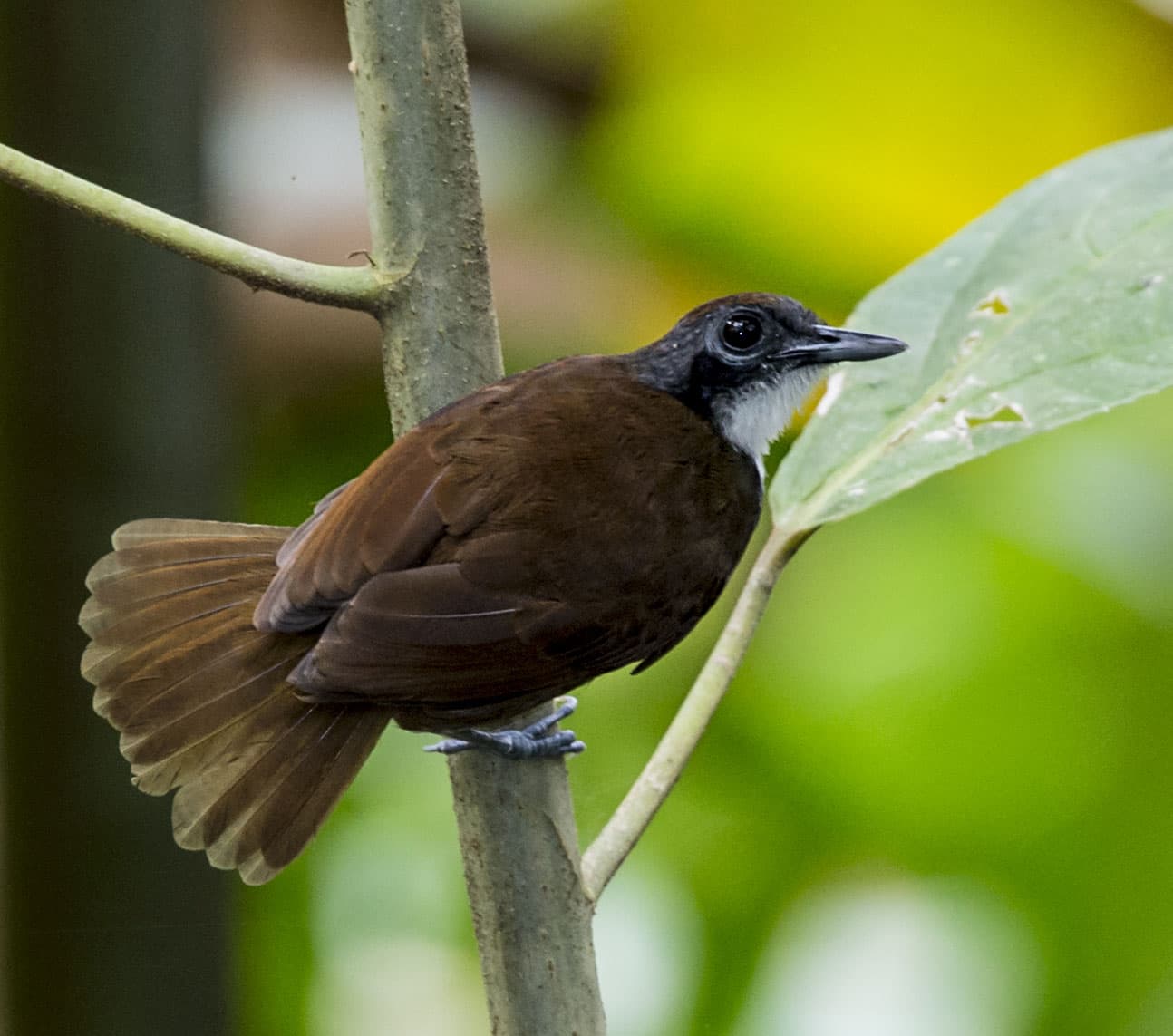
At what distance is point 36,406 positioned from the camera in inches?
47.4

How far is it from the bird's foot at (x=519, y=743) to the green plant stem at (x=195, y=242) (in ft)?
0.91

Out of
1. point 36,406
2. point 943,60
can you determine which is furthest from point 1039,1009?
point 943,60

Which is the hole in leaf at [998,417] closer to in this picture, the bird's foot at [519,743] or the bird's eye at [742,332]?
the bird's eye at [742,332]

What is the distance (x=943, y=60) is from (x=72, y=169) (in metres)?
1.79

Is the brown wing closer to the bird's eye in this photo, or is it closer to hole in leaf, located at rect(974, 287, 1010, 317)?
the bird's eye

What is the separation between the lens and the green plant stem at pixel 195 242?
747mm

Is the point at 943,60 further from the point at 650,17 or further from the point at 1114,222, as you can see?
the point at 1114,222

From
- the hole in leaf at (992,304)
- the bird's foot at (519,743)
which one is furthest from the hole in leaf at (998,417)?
the bird's foot at (519,743)

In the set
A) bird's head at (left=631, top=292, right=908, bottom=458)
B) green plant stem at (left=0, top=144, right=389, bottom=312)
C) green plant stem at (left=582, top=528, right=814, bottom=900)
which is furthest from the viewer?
bird's head at (left=631, top=292, right=908, bottom=458)

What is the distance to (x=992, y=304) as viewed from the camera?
3.93 feet

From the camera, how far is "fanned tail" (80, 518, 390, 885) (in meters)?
0.97

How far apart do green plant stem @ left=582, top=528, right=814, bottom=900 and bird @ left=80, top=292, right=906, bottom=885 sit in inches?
2.2

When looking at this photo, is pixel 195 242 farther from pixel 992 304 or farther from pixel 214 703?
pixel 992 304

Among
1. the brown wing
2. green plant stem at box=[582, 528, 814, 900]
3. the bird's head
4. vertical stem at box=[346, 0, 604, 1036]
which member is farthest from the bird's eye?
vertical stem at box=[346, 0, 604, 1036]
